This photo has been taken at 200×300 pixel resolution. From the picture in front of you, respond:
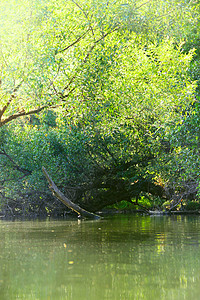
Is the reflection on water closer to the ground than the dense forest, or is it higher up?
closer to the ground

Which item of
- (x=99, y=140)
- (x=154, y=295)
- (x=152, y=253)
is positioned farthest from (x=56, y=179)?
(x=154, y=295)

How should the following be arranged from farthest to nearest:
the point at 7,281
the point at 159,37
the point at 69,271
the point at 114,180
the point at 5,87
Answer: the point at 114,180
the point at 159,37
the point at 5,87
the point at 69,271
the point at 7,281

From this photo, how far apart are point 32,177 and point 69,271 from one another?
17.0 m

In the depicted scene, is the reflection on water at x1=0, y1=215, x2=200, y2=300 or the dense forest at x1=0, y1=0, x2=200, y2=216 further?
the dense forest at x1=0, y1=0, x2=200, y2=216

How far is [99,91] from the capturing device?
13352mm

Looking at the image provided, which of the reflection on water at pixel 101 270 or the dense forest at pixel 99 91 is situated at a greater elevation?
the dense forest at pixel 99 91

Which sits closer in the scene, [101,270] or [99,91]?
[101,270]

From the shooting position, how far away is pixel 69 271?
568 cm

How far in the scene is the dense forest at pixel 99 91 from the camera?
12.7 meters

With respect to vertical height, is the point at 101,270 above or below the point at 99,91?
below

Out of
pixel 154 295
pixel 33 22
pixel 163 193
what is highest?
pixel 33 22

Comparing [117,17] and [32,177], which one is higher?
[117,17]

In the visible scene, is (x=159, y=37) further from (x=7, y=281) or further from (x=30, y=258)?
(x=7, y=281)

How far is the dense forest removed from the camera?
12.7 metres
